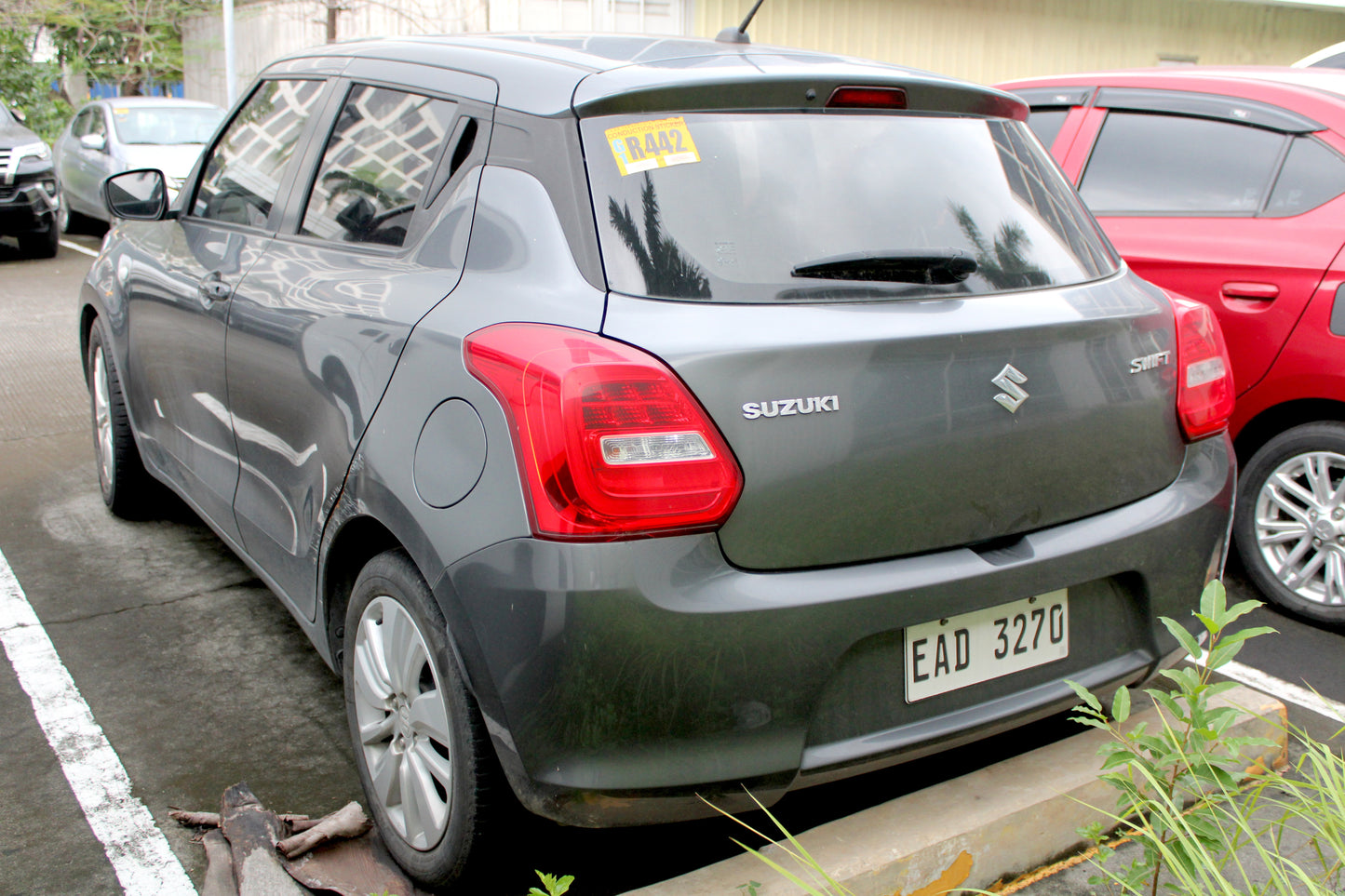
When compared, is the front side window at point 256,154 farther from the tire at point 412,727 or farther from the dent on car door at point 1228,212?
the dent on car door at point 1228,212

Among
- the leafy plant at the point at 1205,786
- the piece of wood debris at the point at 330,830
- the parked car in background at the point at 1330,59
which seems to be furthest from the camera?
the parked car in background at the point at 1330,59

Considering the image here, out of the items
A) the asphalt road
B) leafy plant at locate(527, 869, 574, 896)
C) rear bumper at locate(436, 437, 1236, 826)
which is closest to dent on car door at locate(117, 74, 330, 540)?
the asphalt road

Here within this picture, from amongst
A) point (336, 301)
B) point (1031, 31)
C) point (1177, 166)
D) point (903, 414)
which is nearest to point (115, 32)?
point (1031, 31)

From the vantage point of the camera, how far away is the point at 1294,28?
21.9 m

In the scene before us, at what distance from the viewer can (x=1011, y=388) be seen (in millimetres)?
2178

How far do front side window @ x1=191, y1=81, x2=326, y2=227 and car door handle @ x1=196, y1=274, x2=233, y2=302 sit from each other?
0.60 ft

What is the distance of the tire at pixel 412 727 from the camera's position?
2.17 meters

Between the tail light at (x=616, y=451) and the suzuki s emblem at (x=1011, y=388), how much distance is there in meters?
0.55

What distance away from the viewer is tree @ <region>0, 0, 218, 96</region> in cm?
2152

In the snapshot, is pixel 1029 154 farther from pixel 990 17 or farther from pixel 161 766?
pixel 990 17

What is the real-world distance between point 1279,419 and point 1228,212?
0.73 meters

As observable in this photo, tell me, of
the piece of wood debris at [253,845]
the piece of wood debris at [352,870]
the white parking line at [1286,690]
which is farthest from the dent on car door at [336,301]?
the white parking line at [1286,690]

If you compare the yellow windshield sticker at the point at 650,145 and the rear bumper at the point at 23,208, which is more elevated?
the yellow windshield sticker at the point at 650,145

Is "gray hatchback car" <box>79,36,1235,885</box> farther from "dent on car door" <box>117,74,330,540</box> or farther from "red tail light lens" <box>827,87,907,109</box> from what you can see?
"dent on car door" <box>117,74,330,540</box>
